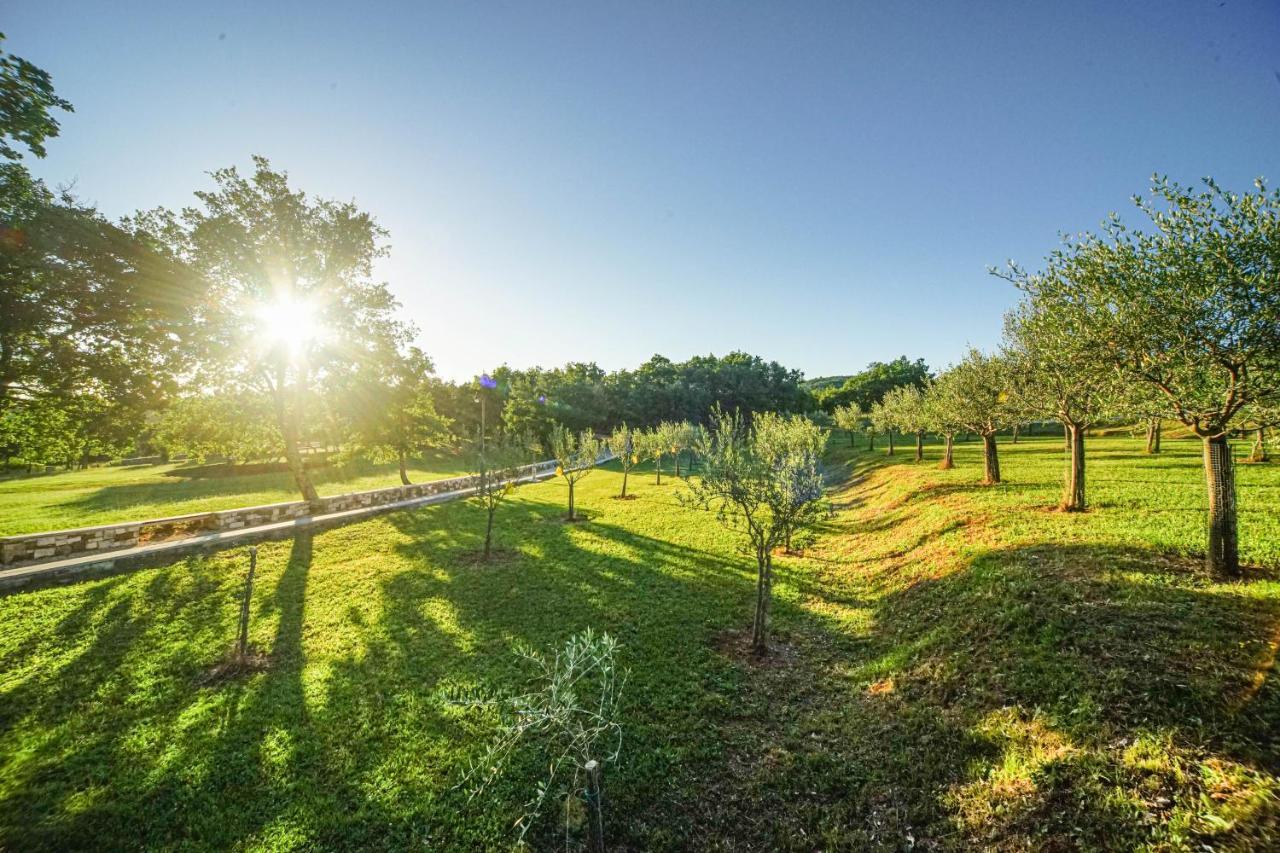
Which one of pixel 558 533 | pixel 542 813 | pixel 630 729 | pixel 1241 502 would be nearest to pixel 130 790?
pixel 542 813

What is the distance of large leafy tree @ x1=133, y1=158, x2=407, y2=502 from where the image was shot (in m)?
19.7

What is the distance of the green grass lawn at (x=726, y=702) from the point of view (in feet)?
19.0

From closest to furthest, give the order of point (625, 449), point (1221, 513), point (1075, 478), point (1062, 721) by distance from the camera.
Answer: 1. point (1062, 721)
2. point (1221, 513)
3. point (1075, 478)
4. point (625, 449)

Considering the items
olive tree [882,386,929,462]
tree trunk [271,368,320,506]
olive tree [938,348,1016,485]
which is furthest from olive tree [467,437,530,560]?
olive tree [882,386,929,462]

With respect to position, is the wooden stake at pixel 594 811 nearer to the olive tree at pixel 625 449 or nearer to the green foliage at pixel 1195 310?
the green foliage at pixel 1195 310

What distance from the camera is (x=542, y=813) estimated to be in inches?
248

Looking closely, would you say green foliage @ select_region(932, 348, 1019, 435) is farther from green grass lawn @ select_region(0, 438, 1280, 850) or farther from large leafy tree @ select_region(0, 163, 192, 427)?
large leafy tree @ select_region(0, 163, 192, 427)

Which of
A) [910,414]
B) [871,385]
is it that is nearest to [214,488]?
[910,414]

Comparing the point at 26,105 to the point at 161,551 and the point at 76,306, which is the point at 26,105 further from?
the point at 161,551

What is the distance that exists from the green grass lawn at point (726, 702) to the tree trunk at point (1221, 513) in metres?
0.47

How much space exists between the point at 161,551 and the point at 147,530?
2.58 metres

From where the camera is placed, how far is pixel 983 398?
73.6 feet

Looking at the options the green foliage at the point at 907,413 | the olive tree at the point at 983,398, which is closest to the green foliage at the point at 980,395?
the olive tree at the point at 983,398

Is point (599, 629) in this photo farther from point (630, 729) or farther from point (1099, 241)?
point (1099, 241)
